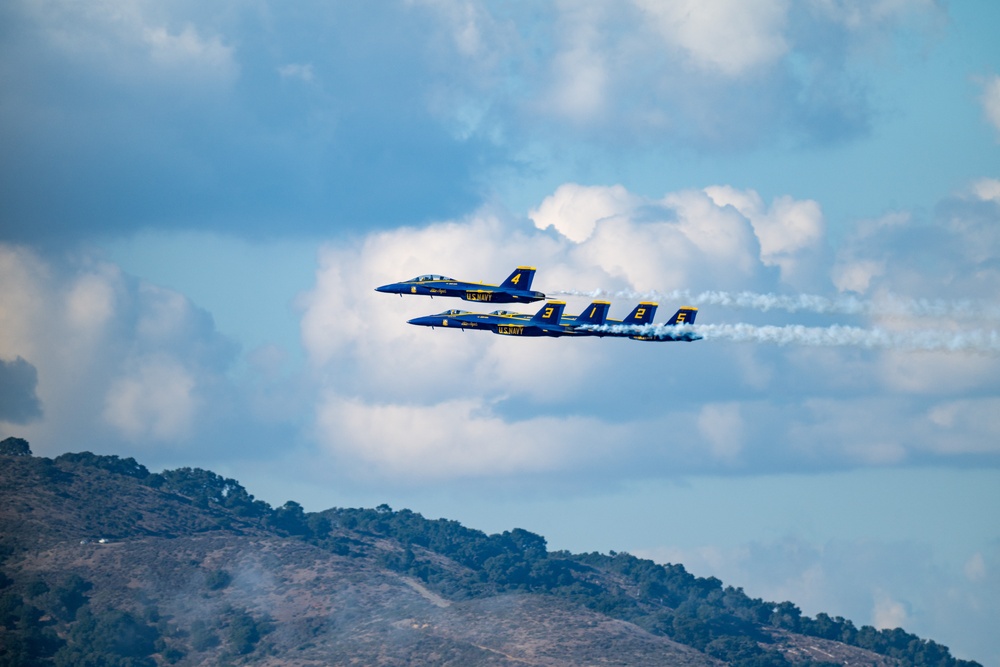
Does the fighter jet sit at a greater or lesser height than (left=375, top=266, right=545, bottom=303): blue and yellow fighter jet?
lesser

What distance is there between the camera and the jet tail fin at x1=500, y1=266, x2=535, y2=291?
15388cm

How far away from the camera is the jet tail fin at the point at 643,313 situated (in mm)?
154500

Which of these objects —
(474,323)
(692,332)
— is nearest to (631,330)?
(692,332)

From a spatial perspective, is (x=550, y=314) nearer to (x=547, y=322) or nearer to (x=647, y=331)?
(x=547, y=322)

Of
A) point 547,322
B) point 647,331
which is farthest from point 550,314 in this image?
point 647,331

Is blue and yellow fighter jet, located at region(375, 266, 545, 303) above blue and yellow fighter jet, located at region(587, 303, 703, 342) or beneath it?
above

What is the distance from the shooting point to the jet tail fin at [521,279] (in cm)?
15388

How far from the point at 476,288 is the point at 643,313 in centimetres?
1670

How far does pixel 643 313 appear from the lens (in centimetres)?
15512

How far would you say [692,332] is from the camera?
14738cm

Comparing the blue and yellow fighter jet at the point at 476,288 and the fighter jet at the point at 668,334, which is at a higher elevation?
the blue and yellow fighter jet at the point at 476,288

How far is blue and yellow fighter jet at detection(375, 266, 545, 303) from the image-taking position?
15262 cm

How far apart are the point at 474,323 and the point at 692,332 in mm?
22026

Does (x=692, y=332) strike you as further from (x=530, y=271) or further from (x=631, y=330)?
(x=530, y=271)
